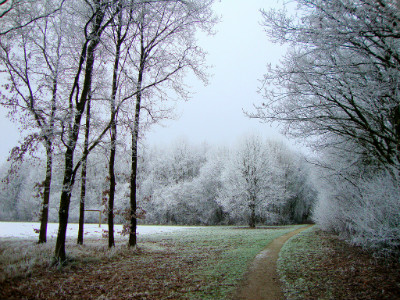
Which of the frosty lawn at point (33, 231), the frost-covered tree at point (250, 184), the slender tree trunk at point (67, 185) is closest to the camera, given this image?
the slender tree trunk at point (67, 185)

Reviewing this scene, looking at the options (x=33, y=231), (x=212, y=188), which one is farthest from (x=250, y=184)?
(x=33, y=231)

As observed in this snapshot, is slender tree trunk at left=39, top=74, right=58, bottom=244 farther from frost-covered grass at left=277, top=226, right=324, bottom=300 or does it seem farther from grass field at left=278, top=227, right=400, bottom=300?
grass field at left=278, top=227, right=400, bottom=300

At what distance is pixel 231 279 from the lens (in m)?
6.93

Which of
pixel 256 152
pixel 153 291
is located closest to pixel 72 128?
pixel 153 291

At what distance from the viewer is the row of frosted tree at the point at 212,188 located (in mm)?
31719

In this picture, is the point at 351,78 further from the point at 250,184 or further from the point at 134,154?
the point at 250,184

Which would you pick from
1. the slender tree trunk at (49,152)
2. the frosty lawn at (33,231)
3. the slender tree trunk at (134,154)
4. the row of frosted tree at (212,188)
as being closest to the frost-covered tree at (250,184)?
the row of frosted tree at (212,188)

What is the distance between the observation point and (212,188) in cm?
4066

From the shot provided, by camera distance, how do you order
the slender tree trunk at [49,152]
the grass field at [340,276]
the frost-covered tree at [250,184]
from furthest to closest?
the frost-covered tree at [250,184]
the slender tree trunk at [49,152]
the grass field at [340,276]

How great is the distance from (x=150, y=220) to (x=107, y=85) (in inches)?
1267

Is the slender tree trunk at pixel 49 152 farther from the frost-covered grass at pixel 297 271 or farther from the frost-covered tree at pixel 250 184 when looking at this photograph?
the frost-covered tree at pixel 250 184

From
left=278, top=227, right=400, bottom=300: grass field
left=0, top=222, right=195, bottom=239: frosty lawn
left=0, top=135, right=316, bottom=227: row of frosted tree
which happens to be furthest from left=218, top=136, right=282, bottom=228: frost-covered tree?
left=278, top=227, right=400, bottom=300: grass field

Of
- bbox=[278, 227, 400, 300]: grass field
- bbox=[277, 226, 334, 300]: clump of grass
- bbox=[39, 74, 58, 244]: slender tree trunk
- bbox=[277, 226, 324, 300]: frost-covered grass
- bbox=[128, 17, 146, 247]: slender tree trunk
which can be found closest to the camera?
bbox=[278, 227, 400, 300]: grass field

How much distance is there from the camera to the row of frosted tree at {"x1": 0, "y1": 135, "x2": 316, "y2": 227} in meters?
31.7
